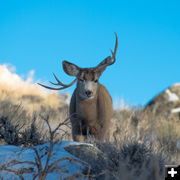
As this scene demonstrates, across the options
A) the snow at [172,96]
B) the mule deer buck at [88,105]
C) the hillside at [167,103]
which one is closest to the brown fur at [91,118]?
the mule deer buck at [88,105]

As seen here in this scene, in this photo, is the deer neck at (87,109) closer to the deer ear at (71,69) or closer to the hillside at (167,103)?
the deer ear at (71,69)

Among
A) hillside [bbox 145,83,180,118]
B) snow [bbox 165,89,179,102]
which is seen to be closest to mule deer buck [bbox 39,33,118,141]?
Answer: hillside [bbox 145,83,180,118]

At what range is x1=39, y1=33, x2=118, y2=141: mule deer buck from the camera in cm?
608

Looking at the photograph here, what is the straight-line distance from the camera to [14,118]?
7125 millimetres

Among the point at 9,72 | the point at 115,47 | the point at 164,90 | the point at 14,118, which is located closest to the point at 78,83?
the point at 115,47

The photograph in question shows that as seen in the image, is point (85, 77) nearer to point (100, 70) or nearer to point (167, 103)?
point (100, 70)

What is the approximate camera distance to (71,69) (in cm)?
639

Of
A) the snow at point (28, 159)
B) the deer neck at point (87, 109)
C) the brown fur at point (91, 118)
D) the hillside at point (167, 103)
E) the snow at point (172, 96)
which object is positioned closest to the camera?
the snow at point (28, 159)

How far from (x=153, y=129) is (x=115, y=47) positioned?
22.9ft

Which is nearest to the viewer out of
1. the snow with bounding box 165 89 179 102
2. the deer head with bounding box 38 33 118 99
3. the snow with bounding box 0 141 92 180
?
the snow with bounding box 0 141 92 180

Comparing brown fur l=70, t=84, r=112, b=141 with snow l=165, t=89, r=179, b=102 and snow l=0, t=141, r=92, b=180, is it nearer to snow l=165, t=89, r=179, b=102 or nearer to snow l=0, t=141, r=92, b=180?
snow l=0, t=141, r=92, b=180

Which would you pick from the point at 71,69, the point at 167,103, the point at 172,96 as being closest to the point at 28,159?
the point at 71,69

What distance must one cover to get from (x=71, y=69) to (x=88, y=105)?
821 millimetres

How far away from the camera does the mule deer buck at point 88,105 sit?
239 inches
